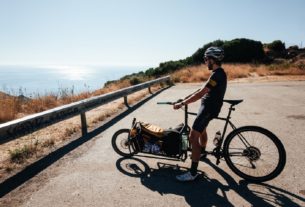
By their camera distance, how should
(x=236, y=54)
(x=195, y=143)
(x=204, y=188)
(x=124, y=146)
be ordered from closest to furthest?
(x=204, y=188) < (x=195, y=143) < (x=124, y=146) < (x=236, y=54)

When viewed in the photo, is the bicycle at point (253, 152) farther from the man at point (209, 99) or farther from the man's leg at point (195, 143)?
the man's leg at point (195, 143)

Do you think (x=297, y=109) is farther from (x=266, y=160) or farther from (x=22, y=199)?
(x=22, y=199)

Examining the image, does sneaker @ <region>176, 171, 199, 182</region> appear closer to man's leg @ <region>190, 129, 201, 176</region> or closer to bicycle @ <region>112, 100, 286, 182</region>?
man's leg @ <region>190, 129, 201, 176</region>

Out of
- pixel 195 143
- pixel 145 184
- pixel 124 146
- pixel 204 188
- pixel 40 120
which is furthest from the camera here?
pixel 40 120

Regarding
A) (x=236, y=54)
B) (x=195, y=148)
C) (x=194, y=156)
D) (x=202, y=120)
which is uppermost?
(x=236, y=54)

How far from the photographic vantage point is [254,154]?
17.4ft

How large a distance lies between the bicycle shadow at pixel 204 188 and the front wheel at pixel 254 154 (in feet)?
0.72

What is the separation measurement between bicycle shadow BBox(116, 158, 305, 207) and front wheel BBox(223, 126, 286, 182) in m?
0.22

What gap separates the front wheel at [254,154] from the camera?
5.13m

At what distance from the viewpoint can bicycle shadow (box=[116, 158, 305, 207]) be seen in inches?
177

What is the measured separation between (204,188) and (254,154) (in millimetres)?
1050

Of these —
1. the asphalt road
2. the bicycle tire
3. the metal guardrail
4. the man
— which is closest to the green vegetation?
the metal guardrail

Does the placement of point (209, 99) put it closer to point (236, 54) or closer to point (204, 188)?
point (204, 188)

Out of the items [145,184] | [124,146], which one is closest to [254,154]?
[145,184]
